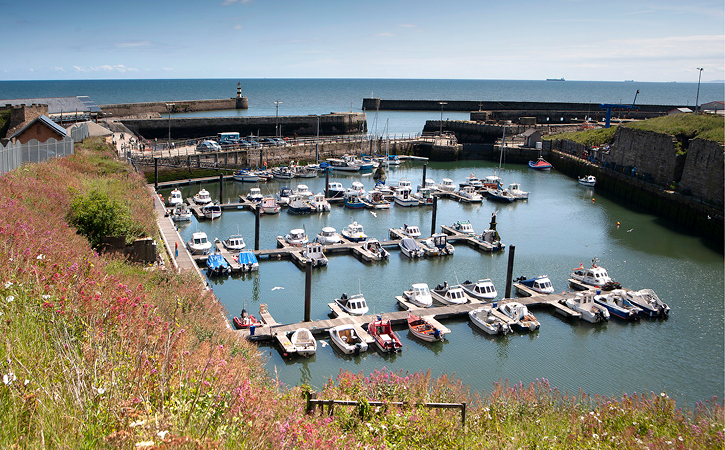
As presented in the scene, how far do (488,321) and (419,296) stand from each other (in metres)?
3.52

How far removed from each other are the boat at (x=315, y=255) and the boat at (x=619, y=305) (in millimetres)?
15027

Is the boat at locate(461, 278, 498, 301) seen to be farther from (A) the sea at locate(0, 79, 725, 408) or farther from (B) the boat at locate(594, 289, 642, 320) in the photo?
(B) the boat at locate(594, 289, 642, 320)

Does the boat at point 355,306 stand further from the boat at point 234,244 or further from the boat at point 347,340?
the boat at point 234,244

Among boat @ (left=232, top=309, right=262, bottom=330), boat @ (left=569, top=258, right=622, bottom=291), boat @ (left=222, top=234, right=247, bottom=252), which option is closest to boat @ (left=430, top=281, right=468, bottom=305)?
boat @ (left=569, top=258, right=622, bottom=291)

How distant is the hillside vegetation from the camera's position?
6.44 metres

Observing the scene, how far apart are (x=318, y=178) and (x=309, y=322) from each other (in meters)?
40.2

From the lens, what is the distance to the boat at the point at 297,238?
3559 cm

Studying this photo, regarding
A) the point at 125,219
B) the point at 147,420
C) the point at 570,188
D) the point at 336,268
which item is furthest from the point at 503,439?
the point at 570,188

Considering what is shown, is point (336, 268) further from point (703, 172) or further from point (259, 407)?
point (703, 172)

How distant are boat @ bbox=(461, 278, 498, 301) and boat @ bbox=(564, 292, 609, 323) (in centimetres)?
353

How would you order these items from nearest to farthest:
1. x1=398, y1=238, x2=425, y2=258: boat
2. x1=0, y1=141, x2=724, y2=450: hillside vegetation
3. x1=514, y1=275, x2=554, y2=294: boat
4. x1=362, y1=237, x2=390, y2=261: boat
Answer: x1=0, y1=141, x2=724, y2=450: hillside vegetation → x1=514, y1=275, x2=554, y2=294: boat → x1=362, y1=237, x2=390, y2=261: boat → x1=398, y1=238, x2=425, y2=258: boat

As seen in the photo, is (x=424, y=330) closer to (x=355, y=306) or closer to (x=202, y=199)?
(x=355, y=306)

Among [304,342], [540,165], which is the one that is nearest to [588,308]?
[304,342]

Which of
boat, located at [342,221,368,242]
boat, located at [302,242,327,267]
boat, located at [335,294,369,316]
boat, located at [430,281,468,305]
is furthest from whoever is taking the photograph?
boat, located at [342,221,368,242]
